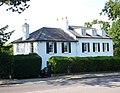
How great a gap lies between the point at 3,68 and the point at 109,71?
15.4m

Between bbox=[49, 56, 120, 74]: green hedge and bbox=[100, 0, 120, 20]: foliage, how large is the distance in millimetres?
6478

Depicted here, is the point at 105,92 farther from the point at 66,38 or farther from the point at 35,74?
the point at 66,38

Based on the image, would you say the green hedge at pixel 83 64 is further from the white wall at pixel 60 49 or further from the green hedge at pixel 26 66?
the white wall at pixel 60 49

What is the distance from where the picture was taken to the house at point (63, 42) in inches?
1805

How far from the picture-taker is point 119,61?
137 feet

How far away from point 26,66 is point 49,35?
689 inches

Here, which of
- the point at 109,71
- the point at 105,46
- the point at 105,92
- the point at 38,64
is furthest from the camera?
the point at 105,46

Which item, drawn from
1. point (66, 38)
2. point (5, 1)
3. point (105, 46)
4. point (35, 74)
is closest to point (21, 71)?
point (35, 74)

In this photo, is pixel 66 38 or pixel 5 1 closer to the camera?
pixel 5 1

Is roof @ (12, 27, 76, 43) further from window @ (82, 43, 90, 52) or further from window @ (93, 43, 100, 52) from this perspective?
window @ (93, 43, 100, 52)

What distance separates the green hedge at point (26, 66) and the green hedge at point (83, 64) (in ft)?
11.4

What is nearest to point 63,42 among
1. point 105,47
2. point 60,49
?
point 60,49

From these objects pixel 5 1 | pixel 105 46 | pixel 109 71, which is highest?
pixel 5 1

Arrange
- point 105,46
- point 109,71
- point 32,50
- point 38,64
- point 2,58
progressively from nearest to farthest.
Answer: point 2,58 < point 38,64 < point 109,71 < point 32,50 < point 105,46
